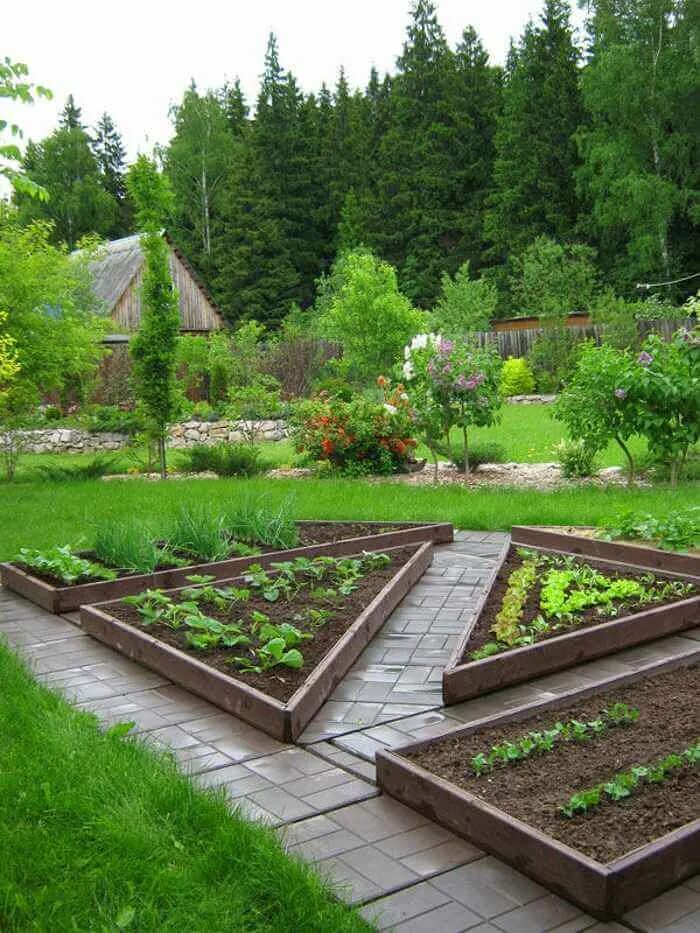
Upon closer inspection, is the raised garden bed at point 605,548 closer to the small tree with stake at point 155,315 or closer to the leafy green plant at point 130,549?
the leafy green plant at point 130,549

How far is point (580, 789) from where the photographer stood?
295 cm

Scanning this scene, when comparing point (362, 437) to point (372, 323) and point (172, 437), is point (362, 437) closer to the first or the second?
point (172, 437)

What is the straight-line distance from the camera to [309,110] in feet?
141

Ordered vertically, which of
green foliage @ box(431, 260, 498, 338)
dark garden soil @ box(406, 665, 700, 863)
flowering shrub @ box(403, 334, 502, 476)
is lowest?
dark garden soil @ box(406, 665, 700, 863)

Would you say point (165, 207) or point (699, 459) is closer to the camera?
point (699, 459)

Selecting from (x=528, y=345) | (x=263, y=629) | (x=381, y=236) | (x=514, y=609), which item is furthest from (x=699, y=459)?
(x=381, y=236)

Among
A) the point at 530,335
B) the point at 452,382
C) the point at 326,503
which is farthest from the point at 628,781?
the point at 530,335

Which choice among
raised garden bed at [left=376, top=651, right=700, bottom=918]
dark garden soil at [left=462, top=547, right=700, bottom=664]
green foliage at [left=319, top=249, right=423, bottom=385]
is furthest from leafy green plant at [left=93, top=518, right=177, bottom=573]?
green foliage at [left=319, top=249, right=423, bottom=385]

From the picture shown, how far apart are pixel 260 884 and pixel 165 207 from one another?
12318 mm

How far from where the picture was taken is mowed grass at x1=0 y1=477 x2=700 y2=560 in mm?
8141

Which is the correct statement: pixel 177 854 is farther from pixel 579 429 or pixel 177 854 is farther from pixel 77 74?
pixel 579 429

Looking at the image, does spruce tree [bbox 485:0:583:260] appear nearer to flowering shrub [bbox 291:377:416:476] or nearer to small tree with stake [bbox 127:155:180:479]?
small tree with stake [bbox 127:155:180:479]

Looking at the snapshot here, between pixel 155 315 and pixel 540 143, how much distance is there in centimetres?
2745

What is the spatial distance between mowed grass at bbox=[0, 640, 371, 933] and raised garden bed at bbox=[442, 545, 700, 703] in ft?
4.68
